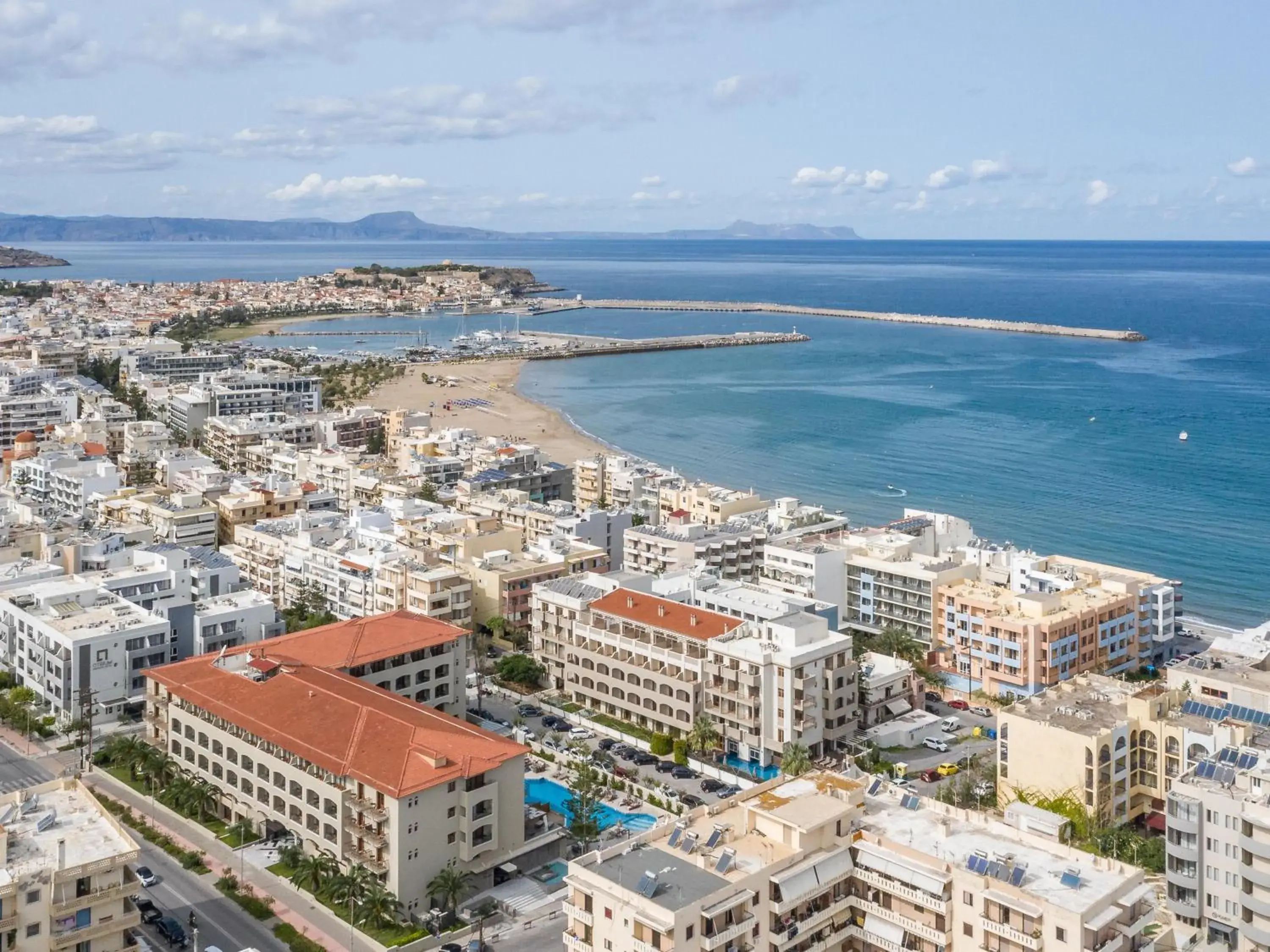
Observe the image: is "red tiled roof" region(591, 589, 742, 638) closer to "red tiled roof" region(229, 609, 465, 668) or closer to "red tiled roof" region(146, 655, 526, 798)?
"red tiled roof" region(229, 609, 465, 668)

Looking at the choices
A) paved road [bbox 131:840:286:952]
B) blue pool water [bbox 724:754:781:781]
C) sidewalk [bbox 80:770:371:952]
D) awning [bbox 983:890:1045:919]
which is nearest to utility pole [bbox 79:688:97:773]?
sidewalk [bbox 80:770:371:952]

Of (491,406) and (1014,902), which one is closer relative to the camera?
(1014,902)

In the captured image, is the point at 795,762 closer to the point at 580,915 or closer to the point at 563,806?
the point at 563,806

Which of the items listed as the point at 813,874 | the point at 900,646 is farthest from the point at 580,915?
the point at 900,646

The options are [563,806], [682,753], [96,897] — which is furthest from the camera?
[682,753]

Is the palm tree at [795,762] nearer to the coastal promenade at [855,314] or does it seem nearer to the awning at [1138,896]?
the awning at [1138,896]

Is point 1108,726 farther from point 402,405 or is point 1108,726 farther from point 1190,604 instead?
point 402,405

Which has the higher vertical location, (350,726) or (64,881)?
(350,726)
